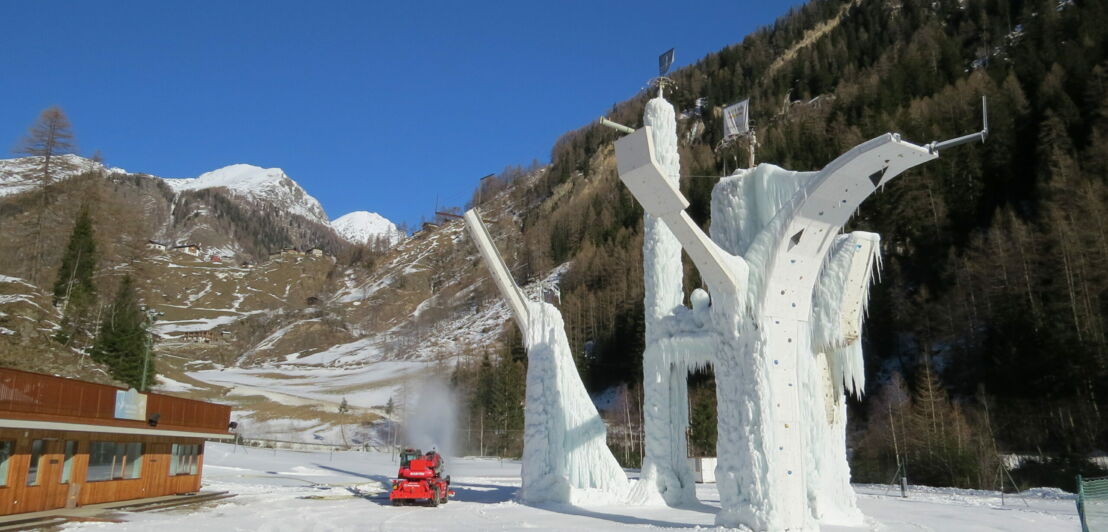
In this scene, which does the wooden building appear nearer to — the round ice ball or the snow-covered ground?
the snow-covered ground

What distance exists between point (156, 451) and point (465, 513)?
766 cm

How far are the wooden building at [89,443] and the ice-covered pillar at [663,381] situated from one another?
434 inches

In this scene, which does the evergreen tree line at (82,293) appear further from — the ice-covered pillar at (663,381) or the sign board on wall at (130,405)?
the ice-covered pillar at (663,381)

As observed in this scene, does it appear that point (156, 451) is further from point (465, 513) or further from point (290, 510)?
point (465, 513)

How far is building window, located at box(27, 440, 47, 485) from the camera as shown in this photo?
12148mm

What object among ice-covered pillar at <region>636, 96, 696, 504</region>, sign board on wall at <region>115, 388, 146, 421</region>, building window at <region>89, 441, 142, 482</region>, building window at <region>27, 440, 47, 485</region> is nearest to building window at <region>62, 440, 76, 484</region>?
building window at <region>89, 441, 142, 482</region>

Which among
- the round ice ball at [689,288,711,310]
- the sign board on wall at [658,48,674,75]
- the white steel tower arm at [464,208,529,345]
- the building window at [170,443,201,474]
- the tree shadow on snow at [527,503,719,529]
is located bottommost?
the tree shadow on snow at [527,503,719,529]

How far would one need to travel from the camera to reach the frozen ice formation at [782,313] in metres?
10.3

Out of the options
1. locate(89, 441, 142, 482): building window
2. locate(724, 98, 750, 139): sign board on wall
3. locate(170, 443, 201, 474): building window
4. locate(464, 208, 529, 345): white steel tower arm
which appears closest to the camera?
locate(89, 441, 142, 482): building window

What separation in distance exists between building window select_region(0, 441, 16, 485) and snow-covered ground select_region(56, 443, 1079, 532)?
1693 millimetres

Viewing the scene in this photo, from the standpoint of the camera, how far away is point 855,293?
13.3 m

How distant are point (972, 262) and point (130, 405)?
114ft

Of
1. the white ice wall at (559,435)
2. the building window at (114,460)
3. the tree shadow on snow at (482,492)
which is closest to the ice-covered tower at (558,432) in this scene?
the white ice wall at (559,435)

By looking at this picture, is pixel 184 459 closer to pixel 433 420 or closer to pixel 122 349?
pixel 122 349
